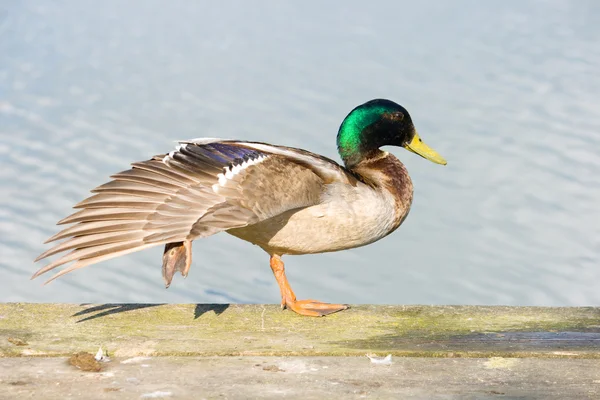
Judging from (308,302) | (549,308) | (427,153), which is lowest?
(549,308)

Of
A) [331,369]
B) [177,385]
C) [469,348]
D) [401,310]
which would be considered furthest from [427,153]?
[177,385]

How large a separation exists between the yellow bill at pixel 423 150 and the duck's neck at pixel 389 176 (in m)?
0.25

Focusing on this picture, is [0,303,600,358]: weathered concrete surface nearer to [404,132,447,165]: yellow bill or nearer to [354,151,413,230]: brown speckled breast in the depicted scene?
[354,151,413,230]: brown speckled breast

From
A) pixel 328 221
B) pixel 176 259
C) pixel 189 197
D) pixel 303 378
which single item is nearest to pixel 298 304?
pixel 328 221

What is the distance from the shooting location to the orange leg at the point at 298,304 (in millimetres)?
6324

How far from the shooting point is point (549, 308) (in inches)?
259

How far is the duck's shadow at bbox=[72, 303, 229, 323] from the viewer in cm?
620

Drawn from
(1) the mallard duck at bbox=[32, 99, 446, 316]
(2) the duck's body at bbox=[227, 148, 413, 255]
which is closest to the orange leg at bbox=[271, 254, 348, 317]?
(1) the mallard duck at bbox=[32, 99, 446, 316]

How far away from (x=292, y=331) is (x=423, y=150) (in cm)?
206

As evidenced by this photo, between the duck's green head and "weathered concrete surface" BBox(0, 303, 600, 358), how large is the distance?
115 centimetres

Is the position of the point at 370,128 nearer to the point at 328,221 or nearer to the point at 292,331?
the point at 328,221

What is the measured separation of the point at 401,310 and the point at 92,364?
204cm

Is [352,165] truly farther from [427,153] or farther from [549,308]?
[549,308]

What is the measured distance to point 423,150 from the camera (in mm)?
7457
